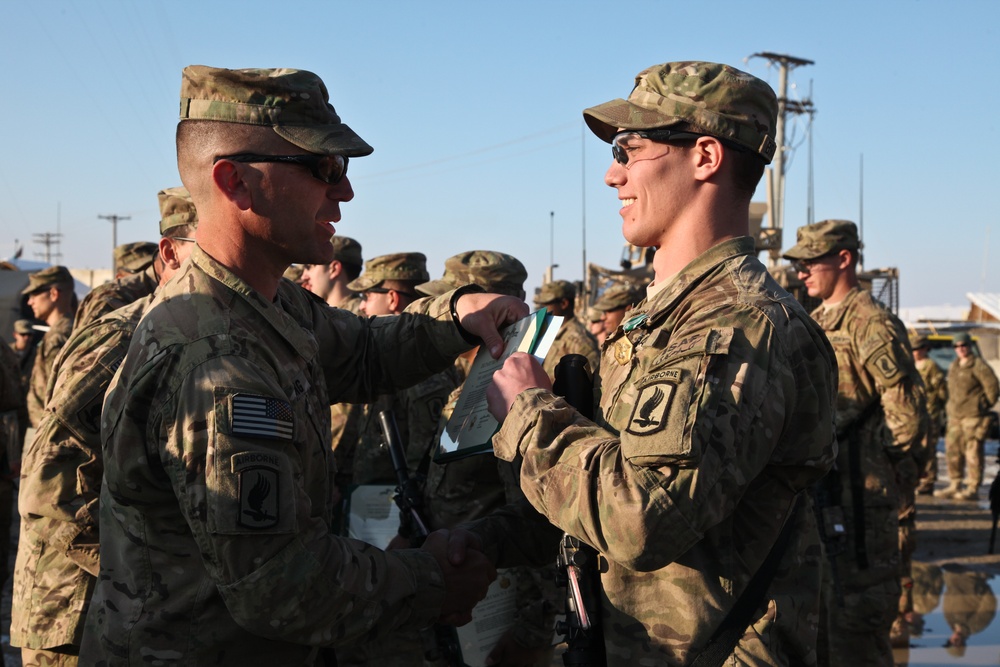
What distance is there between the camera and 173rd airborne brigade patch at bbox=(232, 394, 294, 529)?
2248mm

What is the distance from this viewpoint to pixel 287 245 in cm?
271

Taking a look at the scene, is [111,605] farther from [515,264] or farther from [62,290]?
[62,290]

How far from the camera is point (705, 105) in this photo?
2.65 meters

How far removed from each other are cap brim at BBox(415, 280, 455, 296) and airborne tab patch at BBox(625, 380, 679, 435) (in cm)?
387

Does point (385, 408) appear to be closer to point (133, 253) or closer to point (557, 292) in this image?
point (133, 253)

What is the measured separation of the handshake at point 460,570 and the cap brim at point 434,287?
3.31m

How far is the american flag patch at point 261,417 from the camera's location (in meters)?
2.28

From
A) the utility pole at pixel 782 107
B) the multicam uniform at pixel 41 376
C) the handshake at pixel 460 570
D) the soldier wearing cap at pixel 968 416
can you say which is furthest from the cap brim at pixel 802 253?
the utility pole at pixel 782 107

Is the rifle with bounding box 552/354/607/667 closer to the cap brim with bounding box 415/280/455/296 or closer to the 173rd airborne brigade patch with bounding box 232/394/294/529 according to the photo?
the 173rd airborne brigade patch with bounding box 232/394/294/529

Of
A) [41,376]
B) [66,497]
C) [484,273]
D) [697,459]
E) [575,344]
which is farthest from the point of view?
[41,376]

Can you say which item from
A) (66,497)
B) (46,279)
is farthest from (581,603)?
(46,279)

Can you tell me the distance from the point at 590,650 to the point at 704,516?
643 millimetres

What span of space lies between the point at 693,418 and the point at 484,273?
3963 millimetres

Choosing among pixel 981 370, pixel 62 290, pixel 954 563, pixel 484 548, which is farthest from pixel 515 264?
pixel 981 370
